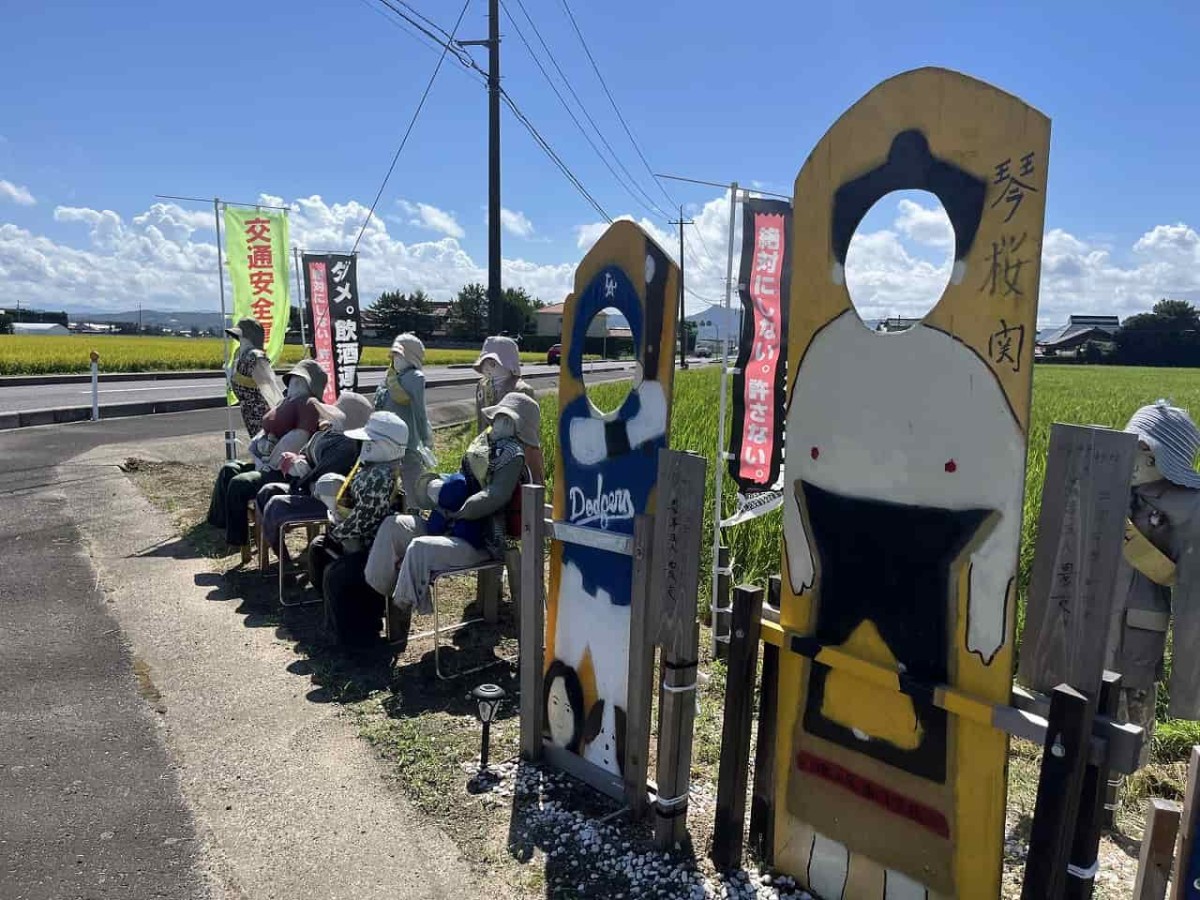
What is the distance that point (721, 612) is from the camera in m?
5.00

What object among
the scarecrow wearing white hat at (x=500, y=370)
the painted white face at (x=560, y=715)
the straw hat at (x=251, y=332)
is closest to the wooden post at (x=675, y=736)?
the painted white face at (x=560, y=715)

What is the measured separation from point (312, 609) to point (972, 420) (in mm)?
4412

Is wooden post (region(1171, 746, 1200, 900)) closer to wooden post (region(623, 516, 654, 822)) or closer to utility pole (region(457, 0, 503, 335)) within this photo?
wooden post (region(623, 516, 654, 822))

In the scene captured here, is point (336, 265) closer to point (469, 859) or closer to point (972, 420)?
point (469, 859)

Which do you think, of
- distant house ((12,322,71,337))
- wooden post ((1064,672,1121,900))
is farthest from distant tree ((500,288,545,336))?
wooden post ((1064,672,1121,900))

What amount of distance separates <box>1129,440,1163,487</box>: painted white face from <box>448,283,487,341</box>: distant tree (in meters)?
57.5

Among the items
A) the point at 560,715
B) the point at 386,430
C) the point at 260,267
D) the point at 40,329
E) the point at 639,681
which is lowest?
the point at 560,715

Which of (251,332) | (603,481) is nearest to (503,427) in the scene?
(603,481)

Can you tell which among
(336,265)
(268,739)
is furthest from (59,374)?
(268,739)

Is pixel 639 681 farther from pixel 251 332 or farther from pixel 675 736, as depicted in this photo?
pixel 251 332

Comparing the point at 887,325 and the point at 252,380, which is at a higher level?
the point at 887,325

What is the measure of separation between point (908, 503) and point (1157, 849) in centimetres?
98

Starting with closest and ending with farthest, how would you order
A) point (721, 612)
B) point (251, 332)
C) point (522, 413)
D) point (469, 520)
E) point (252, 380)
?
point (522, 413)
point (469, 520)
point (721, 612)
point (252, 380)
point (251, 332)

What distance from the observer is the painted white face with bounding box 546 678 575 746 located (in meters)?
3.31
